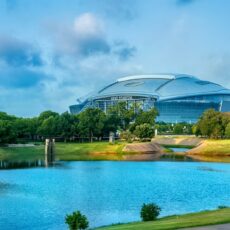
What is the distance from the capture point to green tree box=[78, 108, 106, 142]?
101 m

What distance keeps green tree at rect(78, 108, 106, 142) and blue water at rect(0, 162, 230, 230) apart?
48.3 metres

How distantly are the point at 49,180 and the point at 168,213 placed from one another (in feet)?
62.6

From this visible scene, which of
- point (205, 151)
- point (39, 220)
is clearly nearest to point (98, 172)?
point (39, 220)

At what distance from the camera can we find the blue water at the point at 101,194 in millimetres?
25641

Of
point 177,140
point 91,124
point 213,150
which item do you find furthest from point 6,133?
point 177,140

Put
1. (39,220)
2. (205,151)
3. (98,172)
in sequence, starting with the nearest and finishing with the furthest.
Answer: (39,220) → (98,172) → (205,151)

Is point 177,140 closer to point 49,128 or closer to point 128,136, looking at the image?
point 128,136

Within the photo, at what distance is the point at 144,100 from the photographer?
188 meters

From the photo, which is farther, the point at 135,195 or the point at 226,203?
the point at 135,195

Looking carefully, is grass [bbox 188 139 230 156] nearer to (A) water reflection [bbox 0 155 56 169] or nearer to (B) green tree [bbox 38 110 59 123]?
(A) water reflection [bbox 0 155 56 169]

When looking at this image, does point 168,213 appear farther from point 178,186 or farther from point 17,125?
point 17,125

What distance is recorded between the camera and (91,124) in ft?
333

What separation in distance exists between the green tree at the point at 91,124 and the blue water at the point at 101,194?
4830cm

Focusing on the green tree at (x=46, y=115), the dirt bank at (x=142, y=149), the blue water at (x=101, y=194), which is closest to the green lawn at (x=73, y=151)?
the dirt bank at (x=142, y=149)
